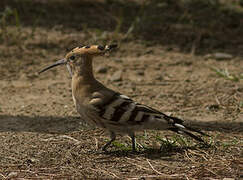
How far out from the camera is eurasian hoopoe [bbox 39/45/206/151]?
12.7 feet

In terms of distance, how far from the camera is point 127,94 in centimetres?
600

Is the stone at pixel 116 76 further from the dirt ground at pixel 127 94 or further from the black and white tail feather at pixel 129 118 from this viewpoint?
the black and white tail feather at pixel 129 118

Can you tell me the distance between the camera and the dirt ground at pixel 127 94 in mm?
3701

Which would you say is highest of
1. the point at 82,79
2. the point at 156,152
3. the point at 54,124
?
the point at 82,79

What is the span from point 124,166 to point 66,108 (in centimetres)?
189

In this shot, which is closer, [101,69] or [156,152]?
[156,152]

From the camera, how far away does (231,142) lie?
13.9 ft

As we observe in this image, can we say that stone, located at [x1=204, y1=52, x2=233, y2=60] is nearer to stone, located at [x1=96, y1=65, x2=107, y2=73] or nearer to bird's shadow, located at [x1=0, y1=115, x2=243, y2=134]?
stone, located at [x1=96, y1=65, x2=107, y2=73]

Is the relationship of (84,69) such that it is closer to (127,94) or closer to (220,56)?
(127,94)

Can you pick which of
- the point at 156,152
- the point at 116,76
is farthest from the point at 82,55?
the point at 116,76

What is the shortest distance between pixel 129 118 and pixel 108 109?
18cm

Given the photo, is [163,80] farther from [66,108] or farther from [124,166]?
[124,166]

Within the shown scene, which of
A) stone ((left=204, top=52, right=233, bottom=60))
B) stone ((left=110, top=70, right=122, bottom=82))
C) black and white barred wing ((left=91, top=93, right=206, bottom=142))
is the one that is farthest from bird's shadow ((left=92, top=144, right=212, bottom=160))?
stone ((left=204, top=52, right=233, bottom=60))

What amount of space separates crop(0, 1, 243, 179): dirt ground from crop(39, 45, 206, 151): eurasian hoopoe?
0.21m
